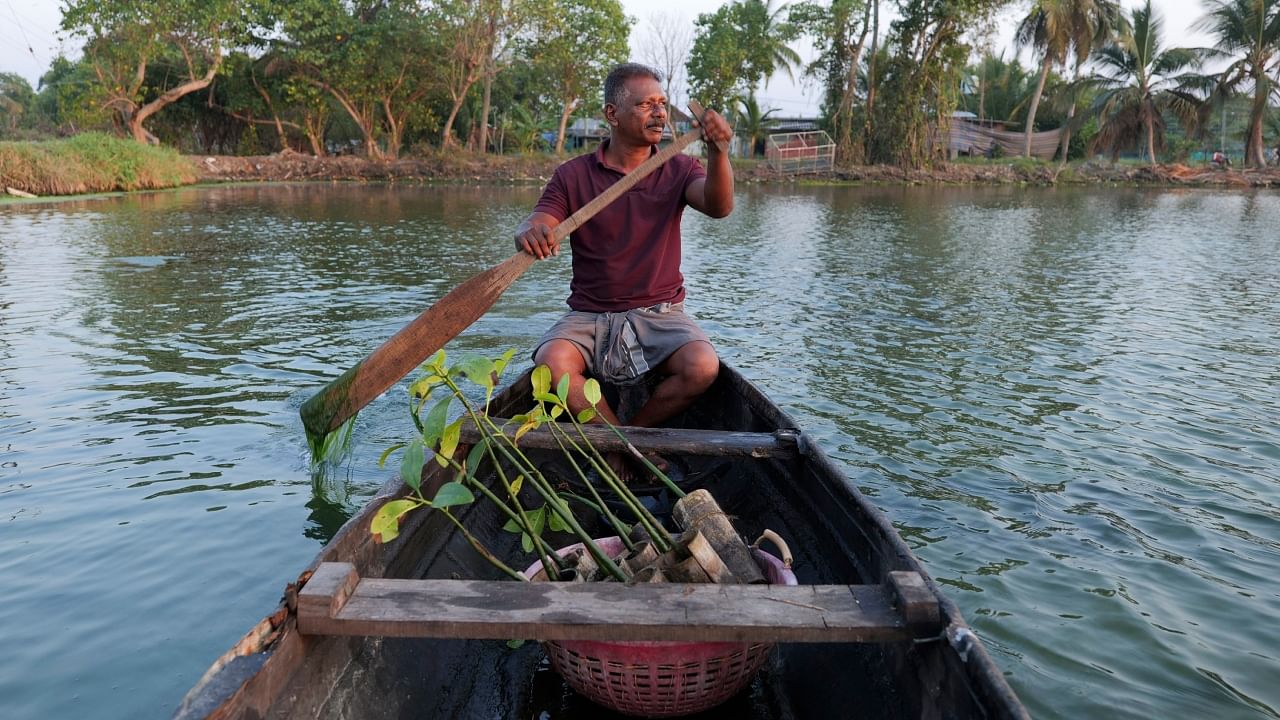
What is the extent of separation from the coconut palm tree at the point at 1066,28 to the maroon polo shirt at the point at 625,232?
1193 inches

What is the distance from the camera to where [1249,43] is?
97.7 ft

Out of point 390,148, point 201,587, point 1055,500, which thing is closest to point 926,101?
point 390,148

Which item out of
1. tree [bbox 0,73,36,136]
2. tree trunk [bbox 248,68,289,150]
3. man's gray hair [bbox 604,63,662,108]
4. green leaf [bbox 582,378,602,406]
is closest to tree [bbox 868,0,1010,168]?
tree trunk [bbox 248,68,289,150]

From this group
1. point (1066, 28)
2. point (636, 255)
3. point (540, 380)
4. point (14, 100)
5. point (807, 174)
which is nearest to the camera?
point (540, 380)

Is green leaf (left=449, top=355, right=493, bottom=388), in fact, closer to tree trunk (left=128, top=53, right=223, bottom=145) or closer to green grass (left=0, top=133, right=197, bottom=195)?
green grass (left=0, top=133, right=197, bottom=195)

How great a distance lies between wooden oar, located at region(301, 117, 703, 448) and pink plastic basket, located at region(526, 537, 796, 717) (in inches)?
55.7

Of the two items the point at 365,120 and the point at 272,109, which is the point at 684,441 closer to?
the point at 365,120

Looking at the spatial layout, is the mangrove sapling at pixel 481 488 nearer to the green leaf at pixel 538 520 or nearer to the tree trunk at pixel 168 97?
the green leaf at pixel 538 520

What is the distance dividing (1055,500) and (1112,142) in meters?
35.6

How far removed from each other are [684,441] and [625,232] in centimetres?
113

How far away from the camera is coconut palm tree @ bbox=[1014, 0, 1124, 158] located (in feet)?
94.3

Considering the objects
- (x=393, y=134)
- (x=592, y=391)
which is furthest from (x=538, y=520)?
(x=393, y=134)

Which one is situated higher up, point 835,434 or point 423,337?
point 423,337

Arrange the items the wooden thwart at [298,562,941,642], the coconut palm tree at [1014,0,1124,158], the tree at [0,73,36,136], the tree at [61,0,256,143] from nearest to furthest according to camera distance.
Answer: the wooden thwart at [298,562,941,642]
the tree at [61,0,256,143]
the coconut palm tree at [1014,0,1124,158]
the tree at [0,73,36,136]
